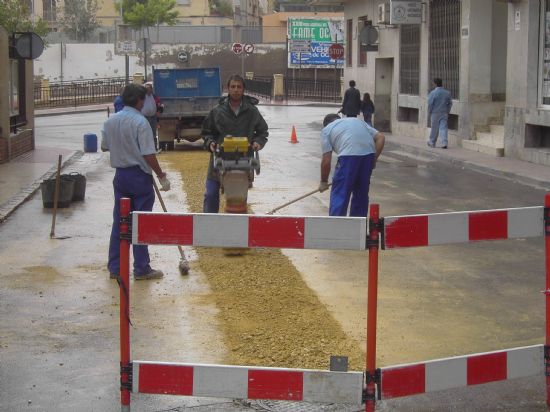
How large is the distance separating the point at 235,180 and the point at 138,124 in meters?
1.93

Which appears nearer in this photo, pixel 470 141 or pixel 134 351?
pixel 134 351

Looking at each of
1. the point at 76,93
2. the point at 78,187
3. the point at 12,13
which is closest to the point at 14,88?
the point at 78,187

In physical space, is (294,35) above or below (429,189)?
above

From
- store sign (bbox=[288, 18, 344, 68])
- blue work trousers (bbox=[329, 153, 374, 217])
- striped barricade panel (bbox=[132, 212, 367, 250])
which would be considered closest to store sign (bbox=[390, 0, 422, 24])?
blue work trousers (bbox=[329, 153, 374, 217])

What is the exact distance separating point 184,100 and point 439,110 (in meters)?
6.19

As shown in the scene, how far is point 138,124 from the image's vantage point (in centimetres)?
916

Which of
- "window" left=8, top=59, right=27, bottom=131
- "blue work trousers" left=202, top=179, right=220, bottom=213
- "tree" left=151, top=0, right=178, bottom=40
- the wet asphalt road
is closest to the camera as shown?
the wet asphalt road

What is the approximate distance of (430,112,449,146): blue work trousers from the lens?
25469 mm

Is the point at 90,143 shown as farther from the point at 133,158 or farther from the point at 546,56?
the point at 133,158

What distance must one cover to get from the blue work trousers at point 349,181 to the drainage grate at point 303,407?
18.4 feet

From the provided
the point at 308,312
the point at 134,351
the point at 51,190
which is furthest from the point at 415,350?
the point at 51,190

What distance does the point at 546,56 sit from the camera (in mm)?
21156

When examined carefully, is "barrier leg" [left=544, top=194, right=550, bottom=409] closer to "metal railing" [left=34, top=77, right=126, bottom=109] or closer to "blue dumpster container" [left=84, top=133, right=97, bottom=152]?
"blue dumpster container" [left=84, top=133, right=97, bottom=152]

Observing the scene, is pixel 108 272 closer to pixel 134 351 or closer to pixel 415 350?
pixel 134 351
